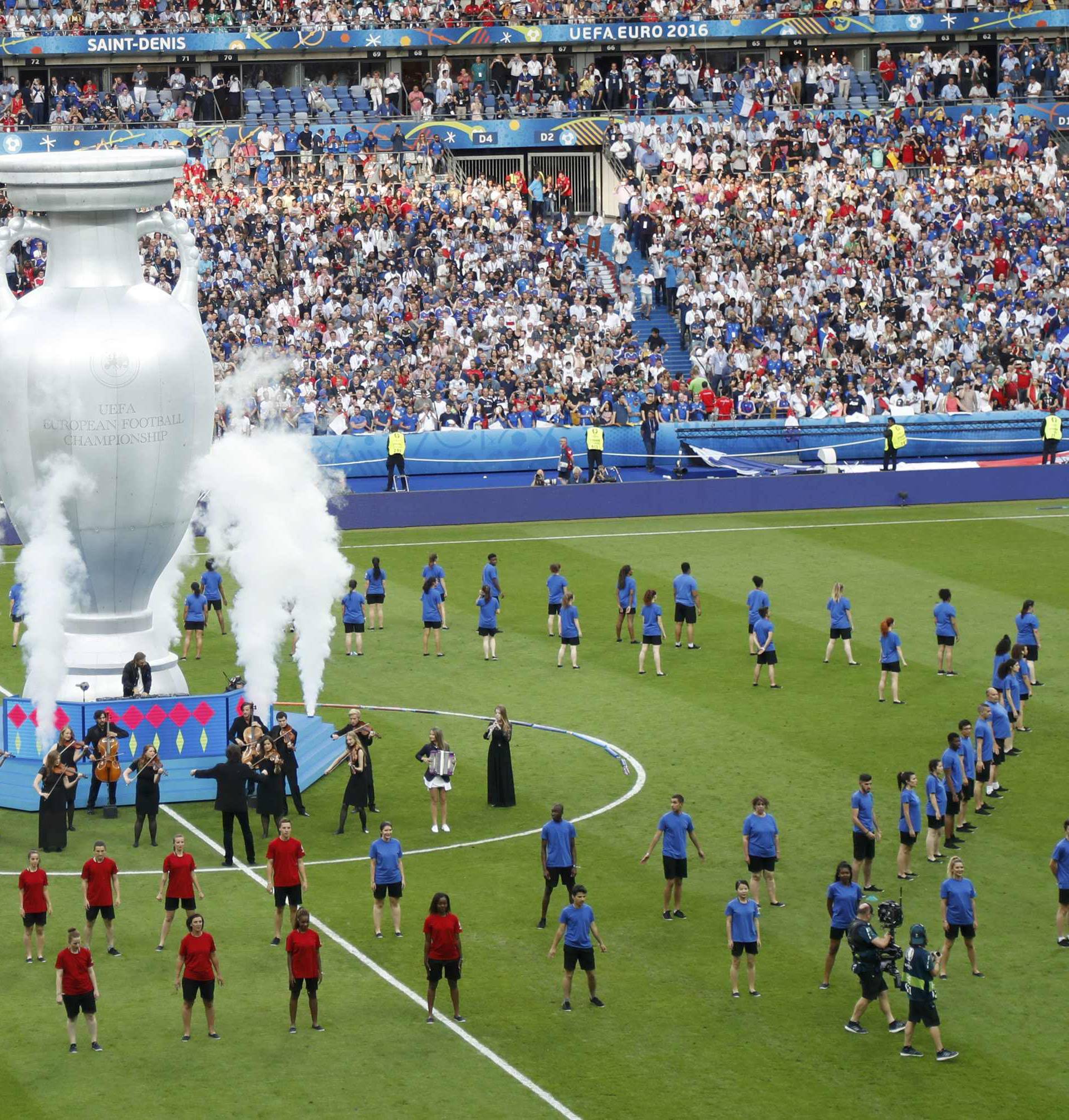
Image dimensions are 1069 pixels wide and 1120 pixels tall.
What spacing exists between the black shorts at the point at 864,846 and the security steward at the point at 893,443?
24420 millimetres

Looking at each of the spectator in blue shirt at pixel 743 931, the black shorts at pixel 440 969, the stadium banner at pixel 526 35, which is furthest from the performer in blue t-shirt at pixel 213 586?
the stadium banner at pixel 526 35

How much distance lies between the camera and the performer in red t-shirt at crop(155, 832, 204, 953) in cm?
2033

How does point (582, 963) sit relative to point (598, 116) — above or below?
below

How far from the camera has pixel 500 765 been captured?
24.8 m

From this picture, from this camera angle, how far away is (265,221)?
5175cm

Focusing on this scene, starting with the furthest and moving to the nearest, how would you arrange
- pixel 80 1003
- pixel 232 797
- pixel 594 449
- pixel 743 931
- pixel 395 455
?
pixel 594 449, pixel 395 455, pixel 232 797, pixel 743 931, pixel 80 1003

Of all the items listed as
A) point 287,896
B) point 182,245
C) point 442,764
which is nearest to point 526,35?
point 182,245

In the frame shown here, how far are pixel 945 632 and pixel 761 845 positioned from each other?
10212 millimetres

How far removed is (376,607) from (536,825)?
36.0 ft

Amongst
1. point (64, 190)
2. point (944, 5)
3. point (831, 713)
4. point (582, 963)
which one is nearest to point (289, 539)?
point (64, 190)

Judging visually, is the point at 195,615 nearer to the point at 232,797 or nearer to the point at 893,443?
the point at 232,797

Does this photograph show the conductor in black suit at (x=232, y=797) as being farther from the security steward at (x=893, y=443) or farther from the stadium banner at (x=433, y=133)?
the stadium banner at (x=433, y=133)

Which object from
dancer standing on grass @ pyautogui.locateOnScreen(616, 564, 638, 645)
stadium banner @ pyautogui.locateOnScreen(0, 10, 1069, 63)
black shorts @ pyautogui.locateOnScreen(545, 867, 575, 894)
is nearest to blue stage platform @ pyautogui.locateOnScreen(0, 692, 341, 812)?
black shorts @ pyautogui.locateOnScreen(545, 867, 575, 894)

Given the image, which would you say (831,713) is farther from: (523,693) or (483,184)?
(483,184)
